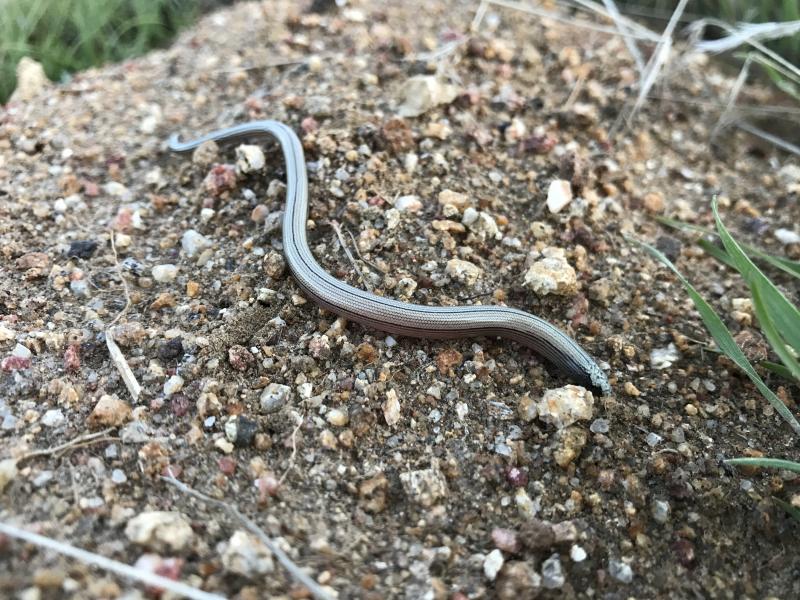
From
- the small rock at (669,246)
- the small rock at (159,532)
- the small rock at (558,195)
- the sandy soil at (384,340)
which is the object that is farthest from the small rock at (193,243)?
the small rock at (669,246)

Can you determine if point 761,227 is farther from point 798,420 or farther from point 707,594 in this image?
point 707,594

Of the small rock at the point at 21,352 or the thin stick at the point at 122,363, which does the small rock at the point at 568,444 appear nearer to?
the thin stick at the point at 122,363

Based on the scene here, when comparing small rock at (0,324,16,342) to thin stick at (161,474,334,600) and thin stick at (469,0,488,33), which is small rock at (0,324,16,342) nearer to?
thin stick at (161,474,334,600)

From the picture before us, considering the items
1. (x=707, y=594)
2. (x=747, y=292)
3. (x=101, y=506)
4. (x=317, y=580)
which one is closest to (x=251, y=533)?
(x=317, y=580)

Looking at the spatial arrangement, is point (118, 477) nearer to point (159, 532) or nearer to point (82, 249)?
point (159, 532)

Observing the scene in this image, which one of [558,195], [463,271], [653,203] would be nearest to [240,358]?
[463,271]
